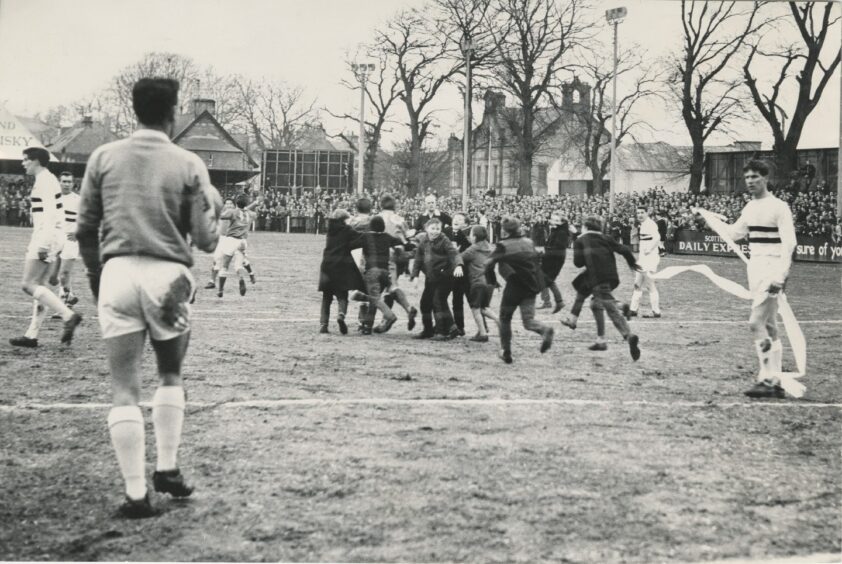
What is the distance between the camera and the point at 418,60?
8.87 meters

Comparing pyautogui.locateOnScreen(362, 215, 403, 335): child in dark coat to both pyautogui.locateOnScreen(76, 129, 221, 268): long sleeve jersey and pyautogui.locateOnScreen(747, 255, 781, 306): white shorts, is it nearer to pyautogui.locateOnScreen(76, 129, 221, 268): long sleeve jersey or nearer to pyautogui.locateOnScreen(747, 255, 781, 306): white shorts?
pyautogui.locateOnScreen(747, 255, 781, 306): white shorts

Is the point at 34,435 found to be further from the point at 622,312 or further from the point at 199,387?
the point at 622,312

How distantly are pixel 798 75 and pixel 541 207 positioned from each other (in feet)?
44.9

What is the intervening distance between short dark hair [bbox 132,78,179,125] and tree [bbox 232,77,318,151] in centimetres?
388

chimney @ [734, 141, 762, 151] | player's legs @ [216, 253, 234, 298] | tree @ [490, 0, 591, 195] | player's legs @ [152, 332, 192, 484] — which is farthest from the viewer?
player's legs @ [216, 253, 234, 298]

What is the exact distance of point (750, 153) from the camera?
428 inches

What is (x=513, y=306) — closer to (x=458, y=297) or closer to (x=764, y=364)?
(x=458, y=297)

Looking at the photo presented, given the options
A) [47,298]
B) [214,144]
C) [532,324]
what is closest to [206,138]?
[214,144]

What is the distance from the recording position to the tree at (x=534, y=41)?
27.4 feet

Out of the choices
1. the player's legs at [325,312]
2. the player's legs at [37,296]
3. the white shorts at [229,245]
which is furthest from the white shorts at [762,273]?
the white shorts at [229,245]

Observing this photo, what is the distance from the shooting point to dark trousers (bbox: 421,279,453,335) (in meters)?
10.7

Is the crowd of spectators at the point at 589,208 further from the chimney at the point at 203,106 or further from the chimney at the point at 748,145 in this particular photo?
the chimney at the point at 203,106

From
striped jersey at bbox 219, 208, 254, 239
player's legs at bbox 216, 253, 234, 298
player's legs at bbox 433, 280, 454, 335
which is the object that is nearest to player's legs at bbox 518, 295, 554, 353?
player's legs at bbox 433, 280, 454, 335

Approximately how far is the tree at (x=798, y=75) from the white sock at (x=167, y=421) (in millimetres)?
4986
